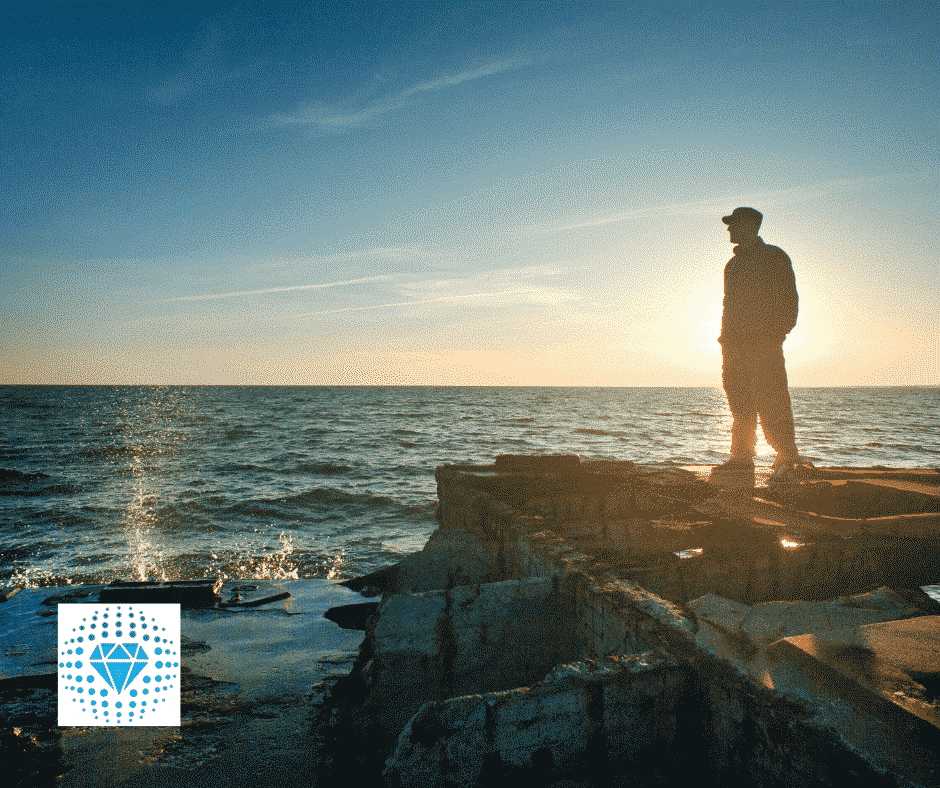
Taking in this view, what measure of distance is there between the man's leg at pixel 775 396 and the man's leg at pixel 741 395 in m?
0.12

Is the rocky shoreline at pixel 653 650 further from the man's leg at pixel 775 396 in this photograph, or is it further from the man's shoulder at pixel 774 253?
the man's shoulder at pixel 774 253

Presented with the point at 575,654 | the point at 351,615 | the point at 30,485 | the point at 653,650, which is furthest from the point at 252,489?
the point at 653,650

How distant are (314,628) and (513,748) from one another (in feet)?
13.9

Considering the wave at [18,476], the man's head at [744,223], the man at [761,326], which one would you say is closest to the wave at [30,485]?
the wave at [18,476]

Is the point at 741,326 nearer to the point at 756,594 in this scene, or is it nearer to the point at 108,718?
the point at 756,594

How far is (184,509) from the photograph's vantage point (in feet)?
43.6

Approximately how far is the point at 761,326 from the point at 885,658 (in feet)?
14.7

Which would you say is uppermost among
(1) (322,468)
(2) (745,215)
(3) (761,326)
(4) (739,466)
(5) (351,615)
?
(2) (745,215)

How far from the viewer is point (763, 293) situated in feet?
19.3

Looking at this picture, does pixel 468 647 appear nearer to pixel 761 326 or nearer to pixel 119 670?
pixel 119 670

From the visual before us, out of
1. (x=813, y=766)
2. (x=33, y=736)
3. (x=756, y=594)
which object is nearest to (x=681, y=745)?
(x=813, y=766)

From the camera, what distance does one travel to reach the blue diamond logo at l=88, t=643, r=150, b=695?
3895 millimetres

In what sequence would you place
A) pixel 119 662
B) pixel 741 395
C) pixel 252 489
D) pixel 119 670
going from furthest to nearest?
pixel 252 489 < pixel 741 395 < pixel 119 662 < pixel 119 670

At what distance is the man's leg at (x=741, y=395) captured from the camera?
6.11 metres
